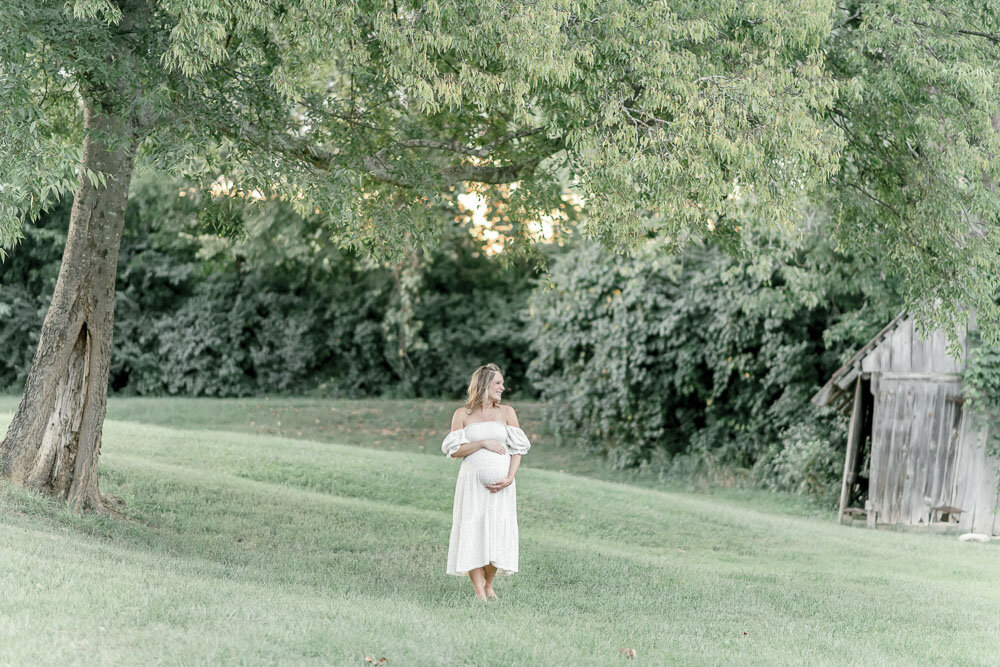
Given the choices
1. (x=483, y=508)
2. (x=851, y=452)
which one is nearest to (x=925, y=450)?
(x=851, y=452)

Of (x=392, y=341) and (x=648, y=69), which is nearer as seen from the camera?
(x=648, y=69)

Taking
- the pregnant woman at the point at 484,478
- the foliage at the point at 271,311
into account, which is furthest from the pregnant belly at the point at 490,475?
the foliage at the point at 271,311

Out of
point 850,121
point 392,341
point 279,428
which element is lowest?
point 279,428

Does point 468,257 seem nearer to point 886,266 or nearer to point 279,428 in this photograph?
point 279,428

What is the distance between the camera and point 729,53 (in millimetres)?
9102

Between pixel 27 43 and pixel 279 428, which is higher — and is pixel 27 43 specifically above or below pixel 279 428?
above

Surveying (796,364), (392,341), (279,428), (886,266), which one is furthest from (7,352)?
(886,266)

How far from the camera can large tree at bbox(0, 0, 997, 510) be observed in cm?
778

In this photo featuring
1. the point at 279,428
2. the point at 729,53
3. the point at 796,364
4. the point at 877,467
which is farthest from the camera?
the point at 279,428

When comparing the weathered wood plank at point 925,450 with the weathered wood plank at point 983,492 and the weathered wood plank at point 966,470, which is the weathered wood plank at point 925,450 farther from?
the weathered wood plank at point 983,492

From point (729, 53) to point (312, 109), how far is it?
13.4ft

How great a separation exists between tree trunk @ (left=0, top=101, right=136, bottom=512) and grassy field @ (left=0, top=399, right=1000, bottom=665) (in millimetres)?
466

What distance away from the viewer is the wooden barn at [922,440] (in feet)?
49.0

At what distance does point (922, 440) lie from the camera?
15.4 m
